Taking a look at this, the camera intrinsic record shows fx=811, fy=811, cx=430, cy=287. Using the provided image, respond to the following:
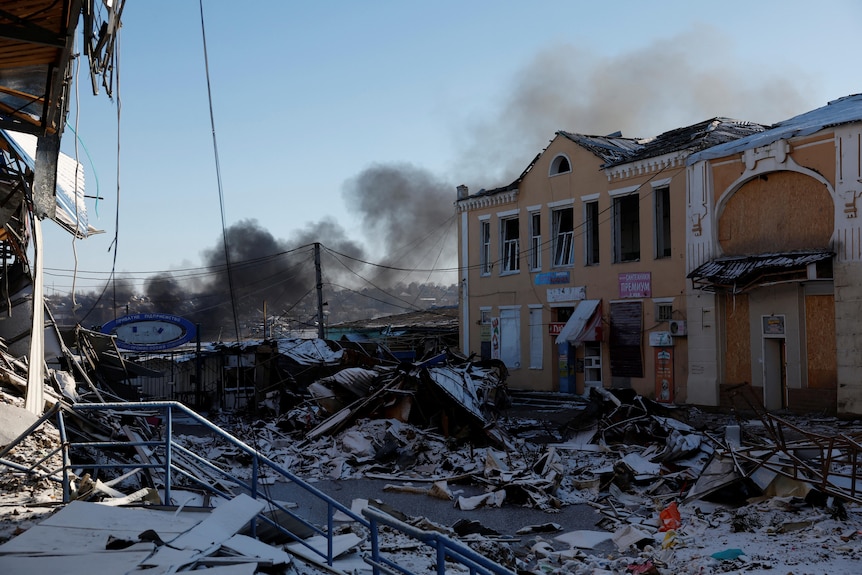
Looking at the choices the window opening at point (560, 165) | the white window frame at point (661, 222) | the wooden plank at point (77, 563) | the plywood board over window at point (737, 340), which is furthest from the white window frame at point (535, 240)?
the wooden plank at point (77, 563)

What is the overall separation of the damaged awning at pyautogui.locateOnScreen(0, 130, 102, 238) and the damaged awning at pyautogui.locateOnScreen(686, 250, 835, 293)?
636 inches

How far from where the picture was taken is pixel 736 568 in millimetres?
8539

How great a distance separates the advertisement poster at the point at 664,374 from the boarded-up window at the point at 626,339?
749 millimetres

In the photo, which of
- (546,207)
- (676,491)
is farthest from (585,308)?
(676,491)

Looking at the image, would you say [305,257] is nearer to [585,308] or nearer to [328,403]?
[585,308]

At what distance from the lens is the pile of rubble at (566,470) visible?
9.16 meters

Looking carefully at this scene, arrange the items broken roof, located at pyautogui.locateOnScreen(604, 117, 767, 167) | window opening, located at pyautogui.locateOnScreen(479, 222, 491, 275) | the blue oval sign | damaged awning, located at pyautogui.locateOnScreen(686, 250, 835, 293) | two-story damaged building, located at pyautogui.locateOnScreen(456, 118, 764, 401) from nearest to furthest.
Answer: damaged awning, located at pyautogui.locateOnScreen(686, 250, 835, 293)
the blue oval sign
broken roof, located at pyautogui.locateOnScreen(604, 117, 767, 167)
two-story damaged building, located at pyautogui.locateOnScreen(456, 118, 764, 401)
window opening, located at pyautogui.locateOnScreen(479, 222, 491, 275)

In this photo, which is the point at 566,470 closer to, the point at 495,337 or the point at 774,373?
the point at 774,373

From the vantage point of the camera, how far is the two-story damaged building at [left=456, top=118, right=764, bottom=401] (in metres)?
25.9

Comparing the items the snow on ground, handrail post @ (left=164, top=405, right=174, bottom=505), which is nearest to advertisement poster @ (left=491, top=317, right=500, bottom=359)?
the snow on ground

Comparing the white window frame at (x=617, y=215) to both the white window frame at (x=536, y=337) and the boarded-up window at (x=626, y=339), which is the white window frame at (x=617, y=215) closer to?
the boarded-up window at (x=626, y=339)

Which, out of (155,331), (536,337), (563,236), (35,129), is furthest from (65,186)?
(536,337)

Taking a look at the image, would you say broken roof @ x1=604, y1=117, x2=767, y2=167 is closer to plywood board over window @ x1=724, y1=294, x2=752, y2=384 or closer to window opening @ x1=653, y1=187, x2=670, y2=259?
window opening @ x1=653, y1=187, x2=670, y2=259

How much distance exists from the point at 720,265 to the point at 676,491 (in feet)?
39.7
